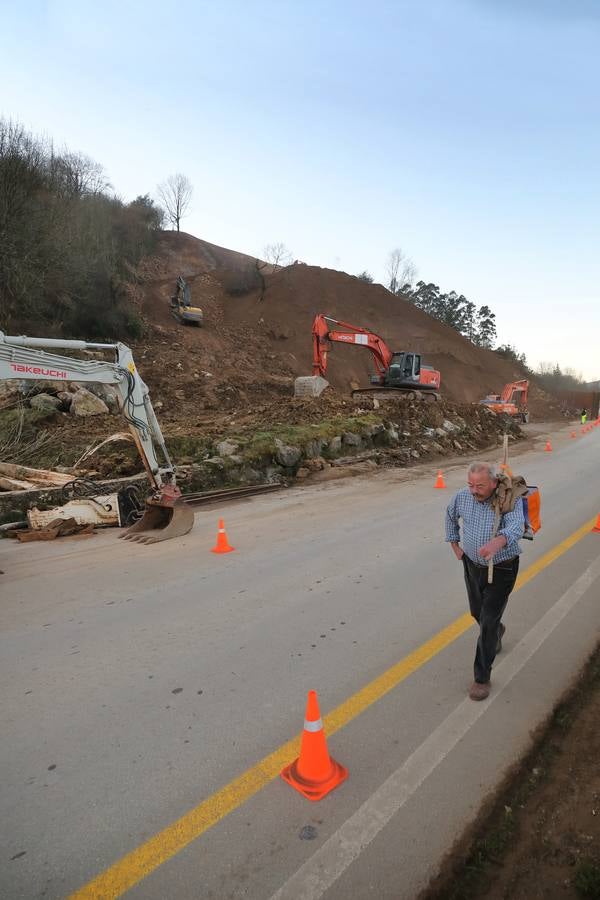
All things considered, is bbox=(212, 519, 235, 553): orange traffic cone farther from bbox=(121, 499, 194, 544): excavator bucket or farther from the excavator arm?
the excavator arm

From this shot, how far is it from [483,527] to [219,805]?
7.67 ft

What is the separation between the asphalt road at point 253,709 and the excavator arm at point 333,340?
14.9 m

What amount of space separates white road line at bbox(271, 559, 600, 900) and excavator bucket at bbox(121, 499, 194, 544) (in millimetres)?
5344

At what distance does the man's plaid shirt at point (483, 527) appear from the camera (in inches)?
136

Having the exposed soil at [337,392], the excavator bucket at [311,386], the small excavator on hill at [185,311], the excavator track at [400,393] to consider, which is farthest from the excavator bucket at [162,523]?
the small excavator on hill at [185,311]

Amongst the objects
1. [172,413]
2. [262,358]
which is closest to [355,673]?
[172,413]

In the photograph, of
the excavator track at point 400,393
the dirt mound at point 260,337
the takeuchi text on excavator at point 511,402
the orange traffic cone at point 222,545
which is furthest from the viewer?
the takeuchi text on excavator at point 511,402

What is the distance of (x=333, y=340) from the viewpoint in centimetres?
2191

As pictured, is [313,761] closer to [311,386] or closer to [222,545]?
[222,545]

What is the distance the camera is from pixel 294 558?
668 centimetres

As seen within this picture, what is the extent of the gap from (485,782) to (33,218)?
2552cm

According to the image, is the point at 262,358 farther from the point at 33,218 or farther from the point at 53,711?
the point at 53,711

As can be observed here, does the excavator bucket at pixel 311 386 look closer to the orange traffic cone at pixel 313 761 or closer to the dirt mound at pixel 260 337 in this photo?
the dirt mound at pixel 260 337

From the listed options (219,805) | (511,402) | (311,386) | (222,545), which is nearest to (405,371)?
(311,386)
